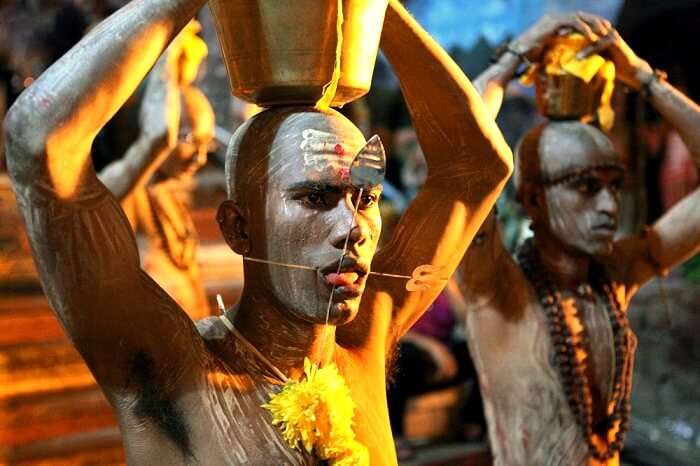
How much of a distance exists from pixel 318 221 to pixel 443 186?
1.40 ft

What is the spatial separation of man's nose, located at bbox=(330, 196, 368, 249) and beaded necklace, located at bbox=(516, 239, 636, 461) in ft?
3.32

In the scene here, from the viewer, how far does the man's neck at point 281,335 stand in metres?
1.46

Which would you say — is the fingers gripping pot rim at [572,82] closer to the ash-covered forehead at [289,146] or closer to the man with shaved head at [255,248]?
the man with shaved head at [255,248]

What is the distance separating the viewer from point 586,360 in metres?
2.24

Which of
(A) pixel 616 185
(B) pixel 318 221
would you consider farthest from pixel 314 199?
(A) pixel 616 185

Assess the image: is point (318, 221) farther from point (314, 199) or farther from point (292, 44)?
point (292, 44)

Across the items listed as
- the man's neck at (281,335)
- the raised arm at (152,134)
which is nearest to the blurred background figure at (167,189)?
the raised arm at (152,134)

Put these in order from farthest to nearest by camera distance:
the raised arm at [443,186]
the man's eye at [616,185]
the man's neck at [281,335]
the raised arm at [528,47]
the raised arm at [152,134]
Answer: the raised arm at [152,134] < the man's eye at [616,185] < the raised arm at [528,47] < the raised arm at [443,186] < the man's neck at [281,335]

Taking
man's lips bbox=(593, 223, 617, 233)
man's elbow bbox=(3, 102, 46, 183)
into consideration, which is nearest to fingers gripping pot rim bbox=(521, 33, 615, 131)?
man's lips bbox=(593, 223, 617, 233)

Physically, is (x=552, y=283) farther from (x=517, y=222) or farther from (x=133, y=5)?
(x=517, y=222)

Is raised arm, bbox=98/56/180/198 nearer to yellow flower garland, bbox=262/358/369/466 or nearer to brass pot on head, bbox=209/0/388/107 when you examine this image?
brass pot on head, bbox=209/0/388/107

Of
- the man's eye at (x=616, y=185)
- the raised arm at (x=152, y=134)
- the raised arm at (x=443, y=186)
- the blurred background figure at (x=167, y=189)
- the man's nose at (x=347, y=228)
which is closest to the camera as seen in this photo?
the man's nose at (x=347, y=228)

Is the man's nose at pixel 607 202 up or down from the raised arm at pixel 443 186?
down

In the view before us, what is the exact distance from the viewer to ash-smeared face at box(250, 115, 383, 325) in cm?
137
